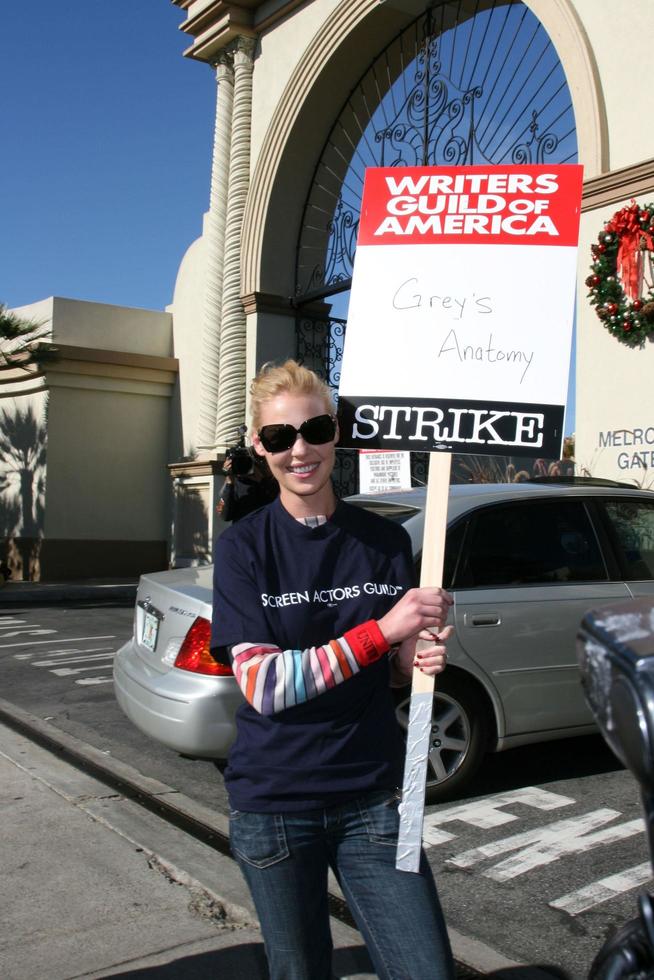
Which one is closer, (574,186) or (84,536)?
(574,186)

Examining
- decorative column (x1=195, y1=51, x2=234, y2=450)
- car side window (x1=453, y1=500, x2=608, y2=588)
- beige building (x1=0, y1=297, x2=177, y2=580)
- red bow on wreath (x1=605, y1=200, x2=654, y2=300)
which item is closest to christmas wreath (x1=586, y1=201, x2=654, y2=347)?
red bow on wreath (x1=605, y1=200, x2=654, y2=300)

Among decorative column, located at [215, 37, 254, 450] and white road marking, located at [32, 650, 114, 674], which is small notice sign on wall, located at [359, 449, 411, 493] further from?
decorative column, located at [215, 37, 254, 450]

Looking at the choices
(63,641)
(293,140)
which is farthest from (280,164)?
(63,641)

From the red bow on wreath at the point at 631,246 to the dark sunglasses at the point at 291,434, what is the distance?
8.13m

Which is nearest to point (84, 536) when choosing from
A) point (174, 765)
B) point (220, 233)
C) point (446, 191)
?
point (220, 233)

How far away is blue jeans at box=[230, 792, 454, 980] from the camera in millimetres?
1979

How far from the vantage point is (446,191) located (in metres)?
2.85

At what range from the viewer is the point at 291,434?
2262 millimetres

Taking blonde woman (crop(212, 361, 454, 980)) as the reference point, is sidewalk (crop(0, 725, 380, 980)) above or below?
below

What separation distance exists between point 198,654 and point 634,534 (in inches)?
103

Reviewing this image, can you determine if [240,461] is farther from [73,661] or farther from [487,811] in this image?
[487,811]

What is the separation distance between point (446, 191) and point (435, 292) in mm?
350

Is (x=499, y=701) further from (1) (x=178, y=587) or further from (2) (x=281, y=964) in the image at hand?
(2) (x=281, y=964)

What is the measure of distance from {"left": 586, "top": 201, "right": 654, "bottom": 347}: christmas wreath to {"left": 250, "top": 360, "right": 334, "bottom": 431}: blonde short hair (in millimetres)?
7909
